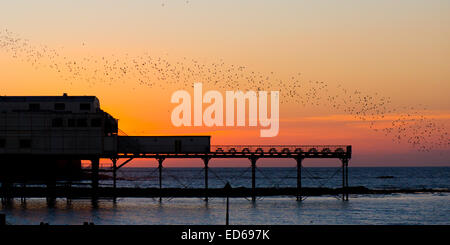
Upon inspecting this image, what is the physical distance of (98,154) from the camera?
7356cm

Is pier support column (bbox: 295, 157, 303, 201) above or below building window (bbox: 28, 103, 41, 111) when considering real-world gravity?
below

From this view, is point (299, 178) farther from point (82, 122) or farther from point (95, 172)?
point (82, 122)

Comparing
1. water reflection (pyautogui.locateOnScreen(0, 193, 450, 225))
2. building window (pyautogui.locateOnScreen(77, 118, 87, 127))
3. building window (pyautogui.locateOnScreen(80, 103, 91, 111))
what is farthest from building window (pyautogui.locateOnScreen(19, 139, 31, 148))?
water reflection (pyautogui.locateOnScreen(0, 193, 450, 225))

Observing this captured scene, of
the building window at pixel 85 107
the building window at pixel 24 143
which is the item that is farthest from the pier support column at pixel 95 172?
the building window at pixel 24 143

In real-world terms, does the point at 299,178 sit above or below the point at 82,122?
below

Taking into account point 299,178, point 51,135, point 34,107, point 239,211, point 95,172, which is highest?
point 34,107

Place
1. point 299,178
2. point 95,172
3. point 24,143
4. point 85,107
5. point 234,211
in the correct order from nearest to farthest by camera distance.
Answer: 1. point 24,143
2. point 234,211
3. point 85,107
4. point 95,172
5. point 299,178

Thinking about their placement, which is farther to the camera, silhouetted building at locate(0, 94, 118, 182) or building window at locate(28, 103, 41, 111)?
building window at locate(28, 103, 41, 111)

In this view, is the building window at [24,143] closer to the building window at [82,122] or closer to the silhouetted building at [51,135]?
the silhouetted building at [51,135]

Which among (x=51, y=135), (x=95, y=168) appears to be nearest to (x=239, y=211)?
(x=95, y=168)

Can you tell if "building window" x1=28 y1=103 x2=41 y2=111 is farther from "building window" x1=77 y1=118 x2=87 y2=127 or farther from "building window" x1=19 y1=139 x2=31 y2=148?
"building window" x1=77 y1=118 x2=87 y2=127

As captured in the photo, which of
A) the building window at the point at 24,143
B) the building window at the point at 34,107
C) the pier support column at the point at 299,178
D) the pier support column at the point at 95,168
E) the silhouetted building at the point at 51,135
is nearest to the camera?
the silhouetted building at the point at 51,135

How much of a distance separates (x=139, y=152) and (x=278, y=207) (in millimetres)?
15912

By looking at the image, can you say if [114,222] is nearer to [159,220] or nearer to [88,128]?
[159,220]
